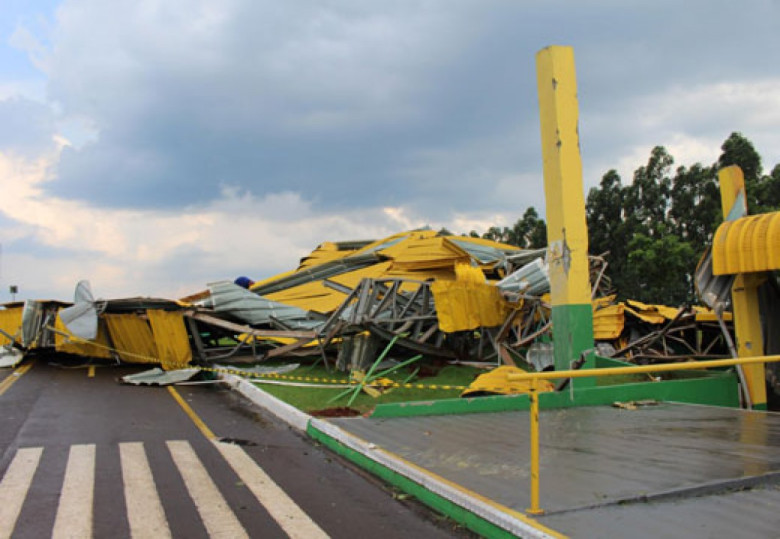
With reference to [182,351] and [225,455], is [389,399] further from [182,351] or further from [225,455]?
[182,351]

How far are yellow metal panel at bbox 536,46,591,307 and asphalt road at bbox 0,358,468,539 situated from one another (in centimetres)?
591

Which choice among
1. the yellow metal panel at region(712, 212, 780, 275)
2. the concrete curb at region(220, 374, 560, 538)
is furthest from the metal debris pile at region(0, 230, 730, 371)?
the concrete curb at region(220, 374, 560, 538)

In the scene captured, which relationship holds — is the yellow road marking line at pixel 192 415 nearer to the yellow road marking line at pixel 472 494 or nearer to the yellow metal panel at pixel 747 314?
the yellow road marking line at pixel 472 494

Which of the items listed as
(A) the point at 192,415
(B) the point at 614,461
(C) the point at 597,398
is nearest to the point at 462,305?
(C) the point at 597,398

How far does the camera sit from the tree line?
27.3 m

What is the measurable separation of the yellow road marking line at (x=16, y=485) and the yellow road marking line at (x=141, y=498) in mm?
892

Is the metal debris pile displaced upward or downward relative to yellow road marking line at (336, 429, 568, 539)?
upward

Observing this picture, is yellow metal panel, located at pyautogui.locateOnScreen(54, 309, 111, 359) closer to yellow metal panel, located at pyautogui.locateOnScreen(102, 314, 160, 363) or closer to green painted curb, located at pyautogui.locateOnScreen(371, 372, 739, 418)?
yellow metal panel, located at pyautogui.locateOnScreen(102, 314, 160, 363)

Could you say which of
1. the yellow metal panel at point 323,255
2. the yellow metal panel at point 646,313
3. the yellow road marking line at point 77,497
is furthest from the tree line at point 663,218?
the yellow road marking line at point 77,497

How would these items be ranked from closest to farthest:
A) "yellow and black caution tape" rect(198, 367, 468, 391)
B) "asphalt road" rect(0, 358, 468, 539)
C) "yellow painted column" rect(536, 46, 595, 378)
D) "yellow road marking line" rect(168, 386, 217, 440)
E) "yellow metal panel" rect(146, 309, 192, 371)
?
1. "asphalt road" rect(0, 358, 468, 539)
2. "yellow road marking line" rect(168, 386, 217, 440)
3. "yellow painted column" rect(536, 46, 595, 378)
4. "yellow and black caution tape" rect(198, 367, 468, 391)
5. "yellow metal panel" rect(146, 309, 192, 371)

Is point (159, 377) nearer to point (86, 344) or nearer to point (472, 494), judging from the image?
point (86, 344)

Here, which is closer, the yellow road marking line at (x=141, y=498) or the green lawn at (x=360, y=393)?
the yellow road marking line at (x=141, y=498)

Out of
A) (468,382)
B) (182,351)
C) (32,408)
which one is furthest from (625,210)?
(32,408)

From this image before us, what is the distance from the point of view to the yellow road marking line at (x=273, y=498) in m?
5.02
